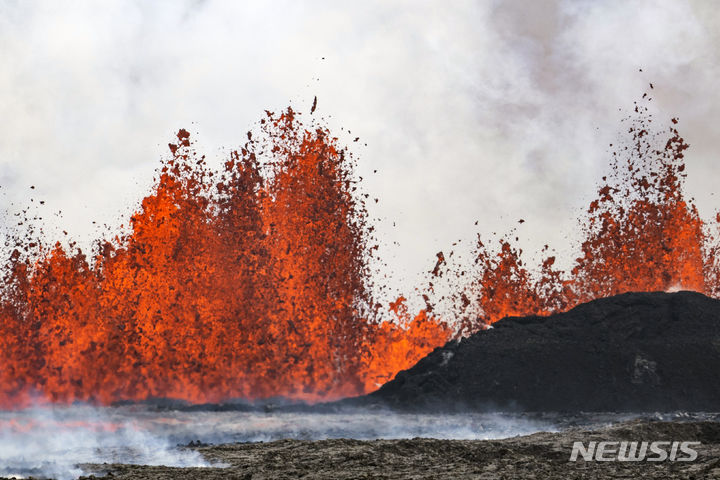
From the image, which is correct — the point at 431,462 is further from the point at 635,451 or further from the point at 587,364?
the point at 587,364

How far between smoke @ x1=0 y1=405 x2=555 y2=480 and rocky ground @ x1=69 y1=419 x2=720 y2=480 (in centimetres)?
101

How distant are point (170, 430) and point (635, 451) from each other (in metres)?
10.2

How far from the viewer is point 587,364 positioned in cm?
2222

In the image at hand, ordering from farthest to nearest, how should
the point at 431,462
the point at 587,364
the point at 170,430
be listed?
the point at 587,364 → the point at 170,430 → the point at 431,462

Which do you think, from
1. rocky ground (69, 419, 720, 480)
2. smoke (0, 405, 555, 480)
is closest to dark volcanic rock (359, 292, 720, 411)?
smoke (0, 405, 555, 480)

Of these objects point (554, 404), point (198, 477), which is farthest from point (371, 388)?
point (198, 477)

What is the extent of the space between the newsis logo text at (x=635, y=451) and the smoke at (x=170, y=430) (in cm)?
423

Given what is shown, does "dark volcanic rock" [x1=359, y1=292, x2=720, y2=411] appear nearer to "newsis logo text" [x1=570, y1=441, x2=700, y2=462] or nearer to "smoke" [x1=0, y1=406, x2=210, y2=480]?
"smoke" [x1=0, y1=406, x2=210, y2=480]

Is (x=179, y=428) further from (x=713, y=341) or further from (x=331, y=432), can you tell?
(x=713, y=341)

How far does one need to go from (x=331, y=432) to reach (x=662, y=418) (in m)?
8.09

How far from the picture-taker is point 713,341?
22.6 metres

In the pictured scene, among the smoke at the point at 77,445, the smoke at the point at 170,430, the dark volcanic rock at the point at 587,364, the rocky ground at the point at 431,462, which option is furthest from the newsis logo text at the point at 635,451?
the dark volcanic rock at the point at 587,364

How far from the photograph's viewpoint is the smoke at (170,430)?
40.2 feet

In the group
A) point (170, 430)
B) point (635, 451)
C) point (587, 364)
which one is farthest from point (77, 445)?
point (587, 364)
